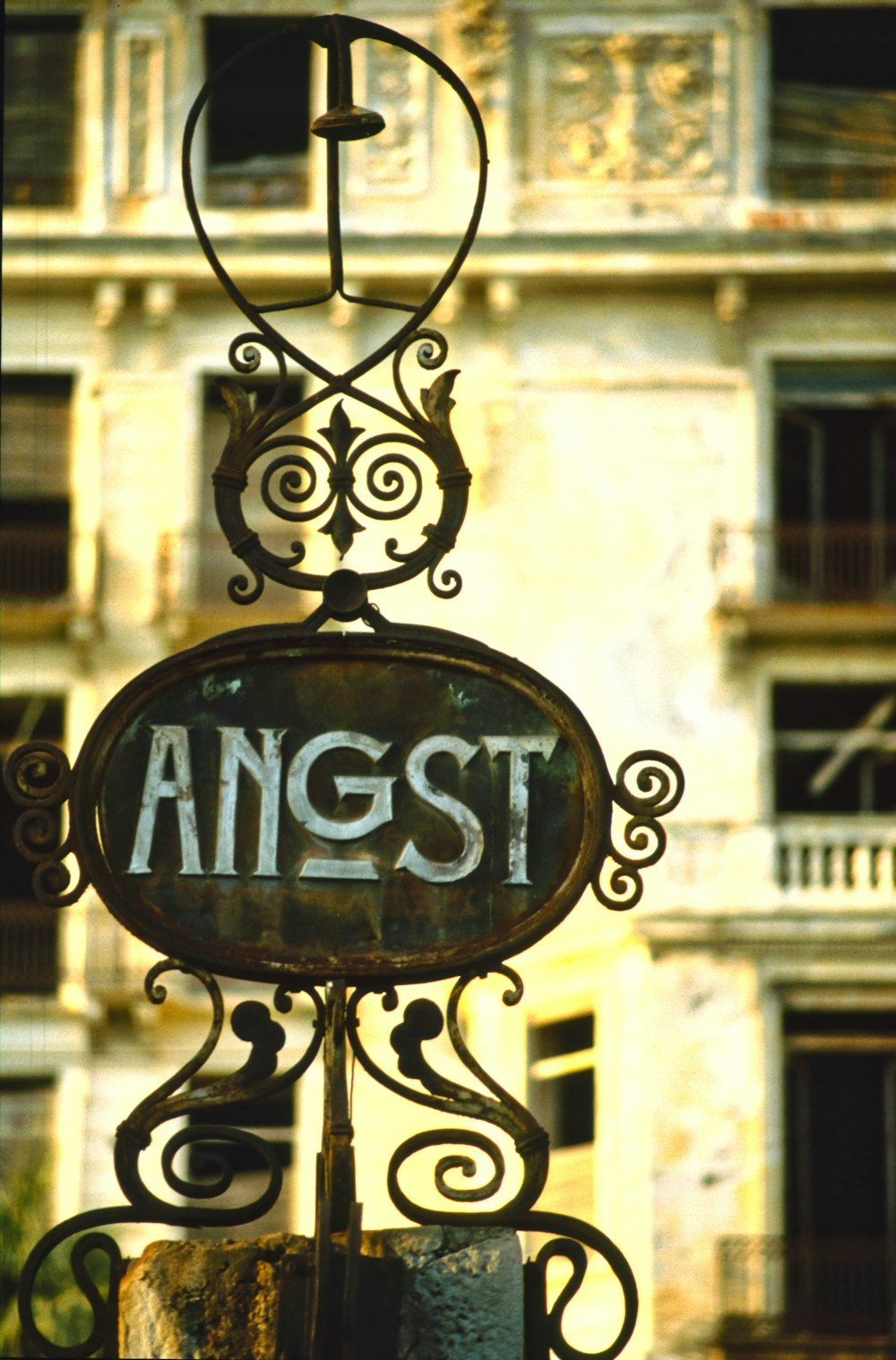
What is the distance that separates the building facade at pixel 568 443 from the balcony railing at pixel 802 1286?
60cm

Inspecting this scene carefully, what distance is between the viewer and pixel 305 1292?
518cm

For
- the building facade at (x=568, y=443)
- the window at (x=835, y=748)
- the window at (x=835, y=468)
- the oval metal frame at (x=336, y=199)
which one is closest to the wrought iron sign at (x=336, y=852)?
the oval metal frame at (x=336, y=199)

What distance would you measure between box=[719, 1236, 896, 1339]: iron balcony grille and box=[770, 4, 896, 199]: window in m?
8.97

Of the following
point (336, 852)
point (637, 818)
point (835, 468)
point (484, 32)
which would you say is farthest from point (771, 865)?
point (336, 852)

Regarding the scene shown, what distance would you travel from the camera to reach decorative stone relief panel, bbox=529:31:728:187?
25562 mm

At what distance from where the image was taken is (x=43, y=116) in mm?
26594

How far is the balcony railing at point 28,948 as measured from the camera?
965 inches

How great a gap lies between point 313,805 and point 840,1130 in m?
18.8

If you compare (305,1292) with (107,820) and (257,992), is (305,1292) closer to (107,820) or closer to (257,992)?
(107,820)

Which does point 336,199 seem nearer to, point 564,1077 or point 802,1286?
→ point 802,1286

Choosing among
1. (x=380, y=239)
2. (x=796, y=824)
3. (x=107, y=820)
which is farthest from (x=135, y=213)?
(x=107, y=820)

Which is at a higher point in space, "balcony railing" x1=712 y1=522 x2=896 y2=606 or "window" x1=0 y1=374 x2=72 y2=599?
"window" x1=0 y1=374 x2=72 y2=599

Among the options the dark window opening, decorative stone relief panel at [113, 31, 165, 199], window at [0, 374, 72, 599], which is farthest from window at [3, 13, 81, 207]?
the dark window opening

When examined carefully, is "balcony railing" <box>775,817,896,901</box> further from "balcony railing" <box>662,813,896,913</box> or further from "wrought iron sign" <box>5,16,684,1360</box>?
"wrought iron sign" <box>5,16,684,1360</box>
